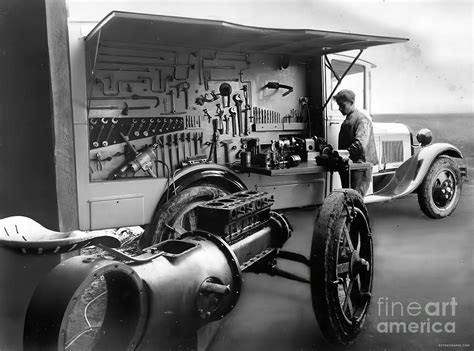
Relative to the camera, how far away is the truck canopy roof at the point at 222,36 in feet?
10.2

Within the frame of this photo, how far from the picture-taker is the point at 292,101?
16.2ft

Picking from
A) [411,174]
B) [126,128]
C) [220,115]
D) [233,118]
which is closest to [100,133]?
[126,128]

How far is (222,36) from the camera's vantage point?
3828 mm

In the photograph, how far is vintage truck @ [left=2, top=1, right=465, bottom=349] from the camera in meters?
1.82

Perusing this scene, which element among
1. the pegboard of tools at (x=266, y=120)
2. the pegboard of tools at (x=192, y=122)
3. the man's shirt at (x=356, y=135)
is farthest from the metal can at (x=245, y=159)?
the man's shirt at (x=356, y=135)

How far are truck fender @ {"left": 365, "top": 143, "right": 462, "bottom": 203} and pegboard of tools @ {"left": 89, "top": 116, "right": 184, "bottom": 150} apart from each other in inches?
87.2

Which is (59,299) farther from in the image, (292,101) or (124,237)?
(292,101)

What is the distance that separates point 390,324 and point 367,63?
366 centimetres

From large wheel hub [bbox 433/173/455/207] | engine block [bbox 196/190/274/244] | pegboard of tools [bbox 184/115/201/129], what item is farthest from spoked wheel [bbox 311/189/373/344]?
large wheel hub [bbox 433/173/455/207]

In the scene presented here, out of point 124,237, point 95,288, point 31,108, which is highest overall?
point 31,108

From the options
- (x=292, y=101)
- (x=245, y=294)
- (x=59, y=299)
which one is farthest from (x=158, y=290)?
(x=292, y=101)

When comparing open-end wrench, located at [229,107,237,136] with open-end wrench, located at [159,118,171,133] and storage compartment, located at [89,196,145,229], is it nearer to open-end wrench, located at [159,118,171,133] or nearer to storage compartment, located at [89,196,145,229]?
open-end wrench, located at [159,118,171,133]

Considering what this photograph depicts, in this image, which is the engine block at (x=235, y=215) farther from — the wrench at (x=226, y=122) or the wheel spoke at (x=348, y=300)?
the wrench at (x=226, y=122)

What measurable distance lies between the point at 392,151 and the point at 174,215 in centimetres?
321
